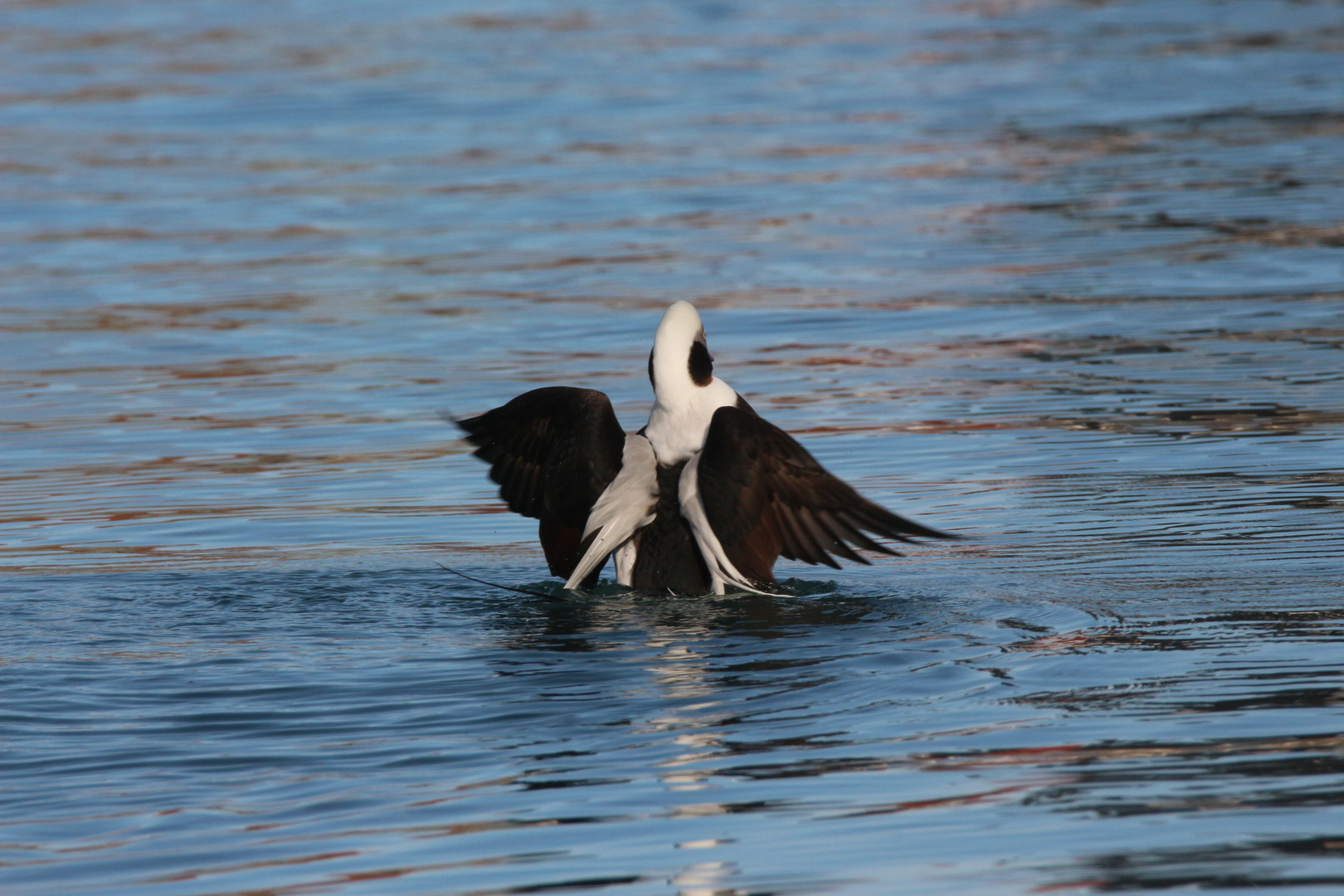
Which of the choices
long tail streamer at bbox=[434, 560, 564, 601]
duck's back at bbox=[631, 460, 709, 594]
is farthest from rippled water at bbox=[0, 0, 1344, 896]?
duck's back at bbox=[631, 460, 709, 594]

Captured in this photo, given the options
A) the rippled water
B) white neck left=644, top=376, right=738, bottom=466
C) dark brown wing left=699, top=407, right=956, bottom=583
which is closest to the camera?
the rippled water

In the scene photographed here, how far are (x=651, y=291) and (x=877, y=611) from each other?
666 cm

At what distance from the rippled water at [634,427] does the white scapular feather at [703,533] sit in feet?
0.45

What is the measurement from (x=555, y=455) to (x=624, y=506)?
37cm

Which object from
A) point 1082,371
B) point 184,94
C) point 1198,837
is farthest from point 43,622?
point 184,94

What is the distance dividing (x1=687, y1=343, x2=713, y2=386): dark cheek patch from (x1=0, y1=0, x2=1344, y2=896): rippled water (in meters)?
0.77

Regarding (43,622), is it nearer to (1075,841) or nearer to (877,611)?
(877,611)

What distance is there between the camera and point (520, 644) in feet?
19.5

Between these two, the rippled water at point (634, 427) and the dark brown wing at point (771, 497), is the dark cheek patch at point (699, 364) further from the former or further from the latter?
the rippled water at point (634, 427)

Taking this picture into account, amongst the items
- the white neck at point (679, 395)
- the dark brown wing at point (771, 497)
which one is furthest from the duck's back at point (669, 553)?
the dark brown wing at point (771, 497)

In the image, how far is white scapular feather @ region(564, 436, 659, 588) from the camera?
644cm

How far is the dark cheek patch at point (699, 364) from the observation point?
6453 millimetres

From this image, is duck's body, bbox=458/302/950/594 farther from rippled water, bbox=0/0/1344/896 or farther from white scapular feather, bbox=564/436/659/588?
rippled water, bbox=0/0/1344/896

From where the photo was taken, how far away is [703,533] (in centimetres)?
623
